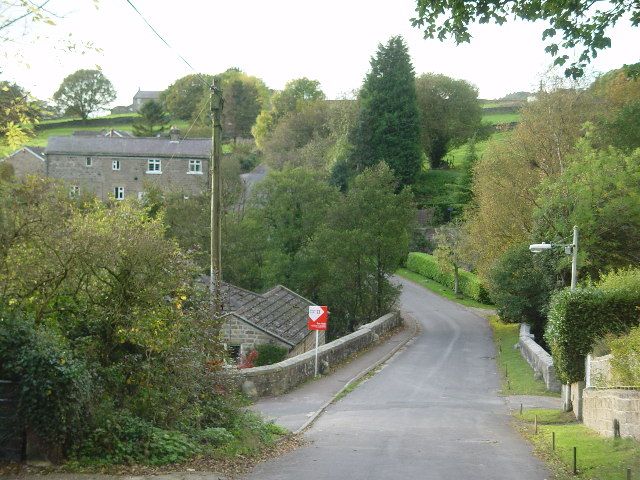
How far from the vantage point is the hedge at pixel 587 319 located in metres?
19.7

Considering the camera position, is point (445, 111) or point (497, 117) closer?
point (445, 111)

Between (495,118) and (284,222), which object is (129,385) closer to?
(284,222)

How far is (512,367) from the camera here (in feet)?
107

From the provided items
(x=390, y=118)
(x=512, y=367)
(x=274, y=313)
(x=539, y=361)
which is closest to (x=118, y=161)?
(x=390, y=118)

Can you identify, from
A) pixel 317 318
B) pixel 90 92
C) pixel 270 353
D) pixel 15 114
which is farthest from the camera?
pixel 90 92

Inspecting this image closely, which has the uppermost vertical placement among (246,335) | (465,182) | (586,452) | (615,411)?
(465,182)

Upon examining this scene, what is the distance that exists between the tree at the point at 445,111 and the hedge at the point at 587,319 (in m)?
70.4

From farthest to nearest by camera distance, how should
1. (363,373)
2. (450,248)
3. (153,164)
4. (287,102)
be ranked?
(287,102) → (153,164) → (450,248) → (363,373)

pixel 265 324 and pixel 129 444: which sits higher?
pixel 129 444

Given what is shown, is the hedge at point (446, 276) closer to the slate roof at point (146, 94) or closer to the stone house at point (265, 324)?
the stone house at point (265, 324)

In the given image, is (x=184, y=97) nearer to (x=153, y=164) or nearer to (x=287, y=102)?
(x=287, y=102)

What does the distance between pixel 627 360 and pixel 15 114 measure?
11.6 metres

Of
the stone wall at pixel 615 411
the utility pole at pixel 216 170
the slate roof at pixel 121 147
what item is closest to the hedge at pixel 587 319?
the stone wall at pixel 615 411

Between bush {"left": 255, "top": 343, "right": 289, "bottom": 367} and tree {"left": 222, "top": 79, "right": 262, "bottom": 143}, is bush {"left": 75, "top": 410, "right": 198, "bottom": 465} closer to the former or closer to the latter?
bush {"left": 255, "top": 343, "right": 289, "bottom": 367}
